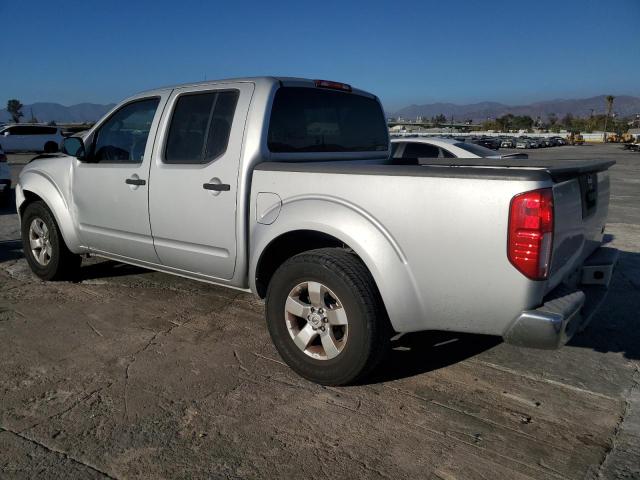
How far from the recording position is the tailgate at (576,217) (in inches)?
110

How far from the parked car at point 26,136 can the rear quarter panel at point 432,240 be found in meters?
26.2

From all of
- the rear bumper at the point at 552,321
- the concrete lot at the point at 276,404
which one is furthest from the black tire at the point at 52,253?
the rear bumper at the point at 552,321

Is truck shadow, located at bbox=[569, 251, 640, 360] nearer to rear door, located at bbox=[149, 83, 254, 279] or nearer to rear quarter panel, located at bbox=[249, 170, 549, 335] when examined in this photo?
rear quarter panel, located at bbox=[249, 170, 549, 335]

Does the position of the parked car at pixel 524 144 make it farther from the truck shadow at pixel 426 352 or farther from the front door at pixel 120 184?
the front door at pixel 120 184

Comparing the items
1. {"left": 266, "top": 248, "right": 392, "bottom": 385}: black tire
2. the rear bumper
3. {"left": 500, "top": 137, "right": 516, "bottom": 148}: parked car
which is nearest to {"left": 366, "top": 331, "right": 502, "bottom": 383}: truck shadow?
{"left": 266, "top": 248, "right": 392, "bottom": 385}: black tire

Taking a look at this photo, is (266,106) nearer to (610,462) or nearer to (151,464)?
(151,464)

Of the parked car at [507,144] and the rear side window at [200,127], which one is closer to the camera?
the rear side window at [200,127]

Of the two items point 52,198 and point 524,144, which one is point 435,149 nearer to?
point 52,198

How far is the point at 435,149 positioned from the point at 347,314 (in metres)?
6.90

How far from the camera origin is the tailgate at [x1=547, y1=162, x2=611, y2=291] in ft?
9.20

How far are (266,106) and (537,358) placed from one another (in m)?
2.59

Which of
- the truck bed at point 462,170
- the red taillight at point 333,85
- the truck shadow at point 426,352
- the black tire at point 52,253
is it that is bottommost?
the truck shadow at point 426,352

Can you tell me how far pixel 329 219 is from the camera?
317 centimetres

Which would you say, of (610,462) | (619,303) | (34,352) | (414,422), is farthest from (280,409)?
(619,303)
